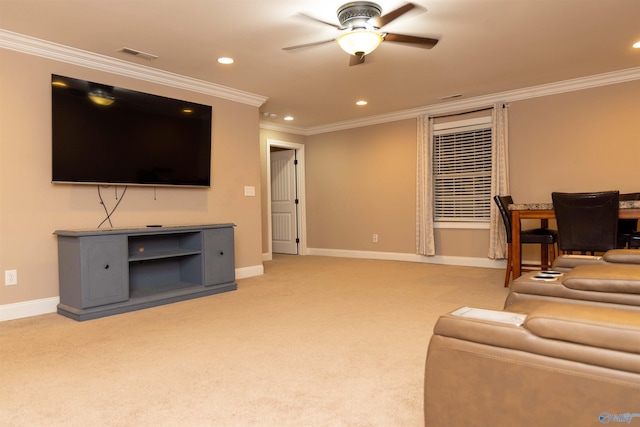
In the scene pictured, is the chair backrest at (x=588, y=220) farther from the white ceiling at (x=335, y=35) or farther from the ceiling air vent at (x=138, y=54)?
the ceiling air vent at (x=138, y=54)

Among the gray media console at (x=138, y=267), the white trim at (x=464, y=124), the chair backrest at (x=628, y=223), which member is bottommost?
the gray media console at (x=138, y=267)

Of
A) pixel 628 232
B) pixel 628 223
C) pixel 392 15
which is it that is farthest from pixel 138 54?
pixel 628 223

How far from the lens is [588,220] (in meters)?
3.64

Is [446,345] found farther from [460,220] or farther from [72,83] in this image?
[460,220]

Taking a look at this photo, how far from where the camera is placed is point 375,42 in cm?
299

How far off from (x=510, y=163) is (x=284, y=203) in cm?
404

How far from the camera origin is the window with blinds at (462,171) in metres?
5.86

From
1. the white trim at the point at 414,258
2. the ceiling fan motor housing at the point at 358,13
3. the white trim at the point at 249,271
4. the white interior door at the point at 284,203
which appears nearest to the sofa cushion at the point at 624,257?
the ceiling fan motor housing at the point at 358,13

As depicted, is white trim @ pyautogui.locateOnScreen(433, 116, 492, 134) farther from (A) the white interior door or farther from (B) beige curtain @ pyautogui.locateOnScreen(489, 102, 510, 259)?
(A) the white interior door

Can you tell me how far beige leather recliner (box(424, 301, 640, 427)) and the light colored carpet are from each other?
0.58 meters

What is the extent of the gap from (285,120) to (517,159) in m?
3.57

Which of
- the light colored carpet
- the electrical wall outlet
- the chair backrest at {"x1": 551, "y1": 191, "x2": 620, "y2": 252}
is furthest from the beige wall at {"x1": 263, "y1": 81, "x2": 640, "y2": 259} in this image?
the electrical wall outlet

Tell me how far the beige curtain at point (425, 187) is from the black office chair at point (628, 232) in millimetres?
2369

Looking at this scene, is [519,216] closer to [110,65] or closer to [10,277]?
[110,65]
